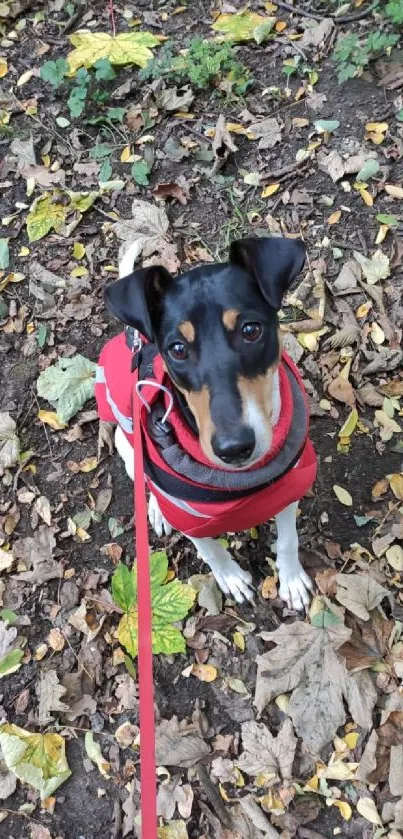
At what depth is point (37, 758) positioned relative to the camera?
3867mm

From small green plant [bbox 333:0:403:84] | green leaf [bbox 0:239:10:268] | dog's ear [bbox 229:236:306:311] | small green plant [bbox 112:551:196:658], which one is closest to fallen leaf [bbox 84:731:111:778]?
small green plant [bbox 112:551:196:658]

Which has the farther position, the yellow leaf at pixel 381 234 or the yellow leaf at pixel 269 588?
the yellow leaf at pixel 381 234

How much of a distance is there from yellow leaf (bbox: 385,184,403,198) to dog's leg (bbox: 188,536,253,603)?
2.96m

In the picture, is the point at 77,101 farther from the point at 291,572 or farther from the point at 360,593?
the point at 360,593

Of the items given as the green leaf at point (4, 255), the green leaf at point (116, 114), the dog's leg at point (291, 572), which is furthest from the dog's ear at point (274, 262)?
the green leaf at point (116, 114)

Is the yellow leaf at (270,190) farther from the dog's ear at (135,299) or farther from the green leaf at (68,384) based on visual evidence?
the dog's ear at (135,299)

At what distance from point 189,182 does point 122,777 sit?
14.0 ft

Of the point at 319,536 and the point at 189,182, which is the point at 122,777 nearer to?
the point at 319,536

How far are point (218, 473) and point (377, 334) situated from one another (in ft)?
7.27

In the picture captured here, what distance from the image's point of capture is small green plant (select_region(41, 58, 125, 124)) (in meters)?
6.30

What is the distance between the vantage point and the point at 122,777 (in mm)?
3811

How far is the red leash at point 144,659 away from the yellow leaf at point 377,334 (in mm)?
1990

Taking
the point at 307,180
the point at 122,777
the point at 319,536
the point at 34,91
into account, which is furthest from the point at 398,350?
the point at 34,91

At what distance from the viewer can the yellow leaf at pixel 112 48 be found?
645cm
